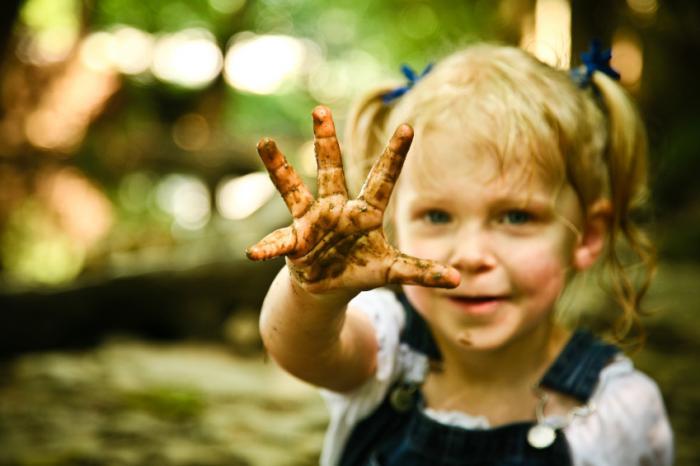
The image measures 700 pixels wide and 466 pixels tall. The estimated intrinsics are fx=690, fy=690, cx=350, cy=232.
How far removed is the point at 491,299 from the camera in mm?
1456

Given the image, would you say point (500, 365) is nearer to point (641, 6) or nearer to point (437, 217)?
point (437, 217)

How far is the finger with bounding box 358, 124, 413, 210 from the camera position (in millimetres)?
1031

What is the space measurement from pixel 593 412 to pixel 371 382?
1.66 feet

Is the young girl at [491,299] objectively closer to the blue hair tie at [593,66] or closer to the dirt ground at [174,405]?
the blue hair tie at [593,66]

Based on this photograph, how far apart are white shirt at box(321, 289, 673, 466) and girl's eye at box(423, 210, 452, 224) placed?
A: 0.95 feet

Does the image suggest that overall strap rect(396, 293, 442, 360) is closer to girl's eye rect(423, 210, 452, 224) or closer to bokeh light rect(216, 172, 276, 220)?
girl's eye rect(423, 210, 452, 224)

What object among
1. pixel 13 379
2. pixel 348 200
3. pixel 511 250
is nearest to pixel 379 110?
pixel 511 250

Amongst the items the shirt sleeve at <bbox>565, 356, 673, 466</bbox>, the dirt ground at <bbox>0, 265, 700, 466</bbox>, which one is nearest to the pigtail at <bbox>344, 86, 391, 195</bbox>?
the shirt sleeve at <bbox>565, 356, 673, 466</bbox>

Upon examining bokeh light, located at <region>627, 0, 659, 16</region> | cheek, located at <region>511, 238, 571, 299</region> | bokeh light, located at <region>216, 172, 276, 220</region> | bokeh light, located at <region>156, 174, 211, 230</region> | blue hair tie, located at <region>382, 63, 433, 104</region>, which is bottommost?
bokeh light, located at <region>156, 174, 211, 230</region>

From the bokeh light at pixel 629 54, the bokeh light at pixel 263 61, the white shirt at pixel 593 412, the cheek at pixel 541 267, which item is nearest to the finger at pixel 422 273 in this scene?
the cheek at pixel 541 267

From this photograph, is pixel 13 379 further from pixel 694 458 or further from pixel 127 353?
Answer: pixel 694 458

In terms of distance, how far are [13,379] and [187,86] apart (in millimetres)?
10380

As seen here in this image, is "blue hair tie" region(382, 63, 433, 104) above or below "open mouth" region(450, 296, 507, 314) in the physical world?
above

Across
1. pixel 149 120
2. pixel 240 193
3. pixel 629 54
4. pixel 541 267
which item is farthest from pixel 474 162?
pixel 149 120
